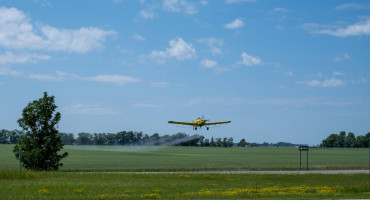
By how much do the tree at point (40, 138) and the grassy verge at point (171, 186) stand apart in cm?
656

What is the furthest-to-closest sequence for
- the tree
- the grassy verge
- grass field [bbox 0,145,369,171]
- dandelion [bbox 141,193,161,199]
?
grass field [bbox 0,145,369,171], the tree, the grassy verge, dandelion [bbox 141,193,161,199]

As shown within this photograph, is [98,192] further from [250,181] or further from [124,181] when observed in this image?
[250,181]

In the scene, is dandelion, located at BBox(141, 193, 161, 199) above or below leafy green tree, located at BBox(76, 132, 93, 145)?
below

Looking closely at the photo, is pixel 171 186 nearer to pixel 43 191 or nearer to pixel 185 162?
pixel 43 191

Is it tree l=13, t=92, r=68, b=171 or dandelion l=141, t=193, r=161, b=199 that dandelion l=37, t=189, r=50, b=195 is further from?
tree l=13, t=92, r=68, b=171

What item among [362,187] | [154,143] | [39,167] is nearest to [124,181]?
[39,167]

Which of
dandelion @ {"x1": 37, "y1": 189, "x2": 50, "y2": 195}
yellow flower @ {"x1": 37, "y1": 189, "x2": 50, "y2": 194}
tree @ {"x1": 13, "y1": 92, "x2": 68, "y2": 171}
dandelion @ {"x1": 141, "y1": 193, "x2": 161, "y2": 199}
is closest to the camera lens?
dandelion @ {"x1": 141, "y1": 193, "x2": 161, "y2": 199}

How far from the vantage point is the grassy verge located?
82.3 feet

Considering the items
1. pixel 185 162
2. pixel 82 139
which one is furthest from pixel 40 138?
pixel 82 139

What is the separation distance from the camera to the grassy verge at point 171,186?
82.3ft

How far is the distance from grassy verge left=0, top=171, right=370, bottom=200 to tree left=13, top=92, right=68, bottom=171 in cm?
656

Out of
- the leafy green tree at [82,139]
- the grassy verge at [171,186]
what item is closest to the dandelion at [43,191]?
the grassy verge at [171,186]

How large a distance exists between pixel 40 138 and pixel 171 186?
1822 centimetres

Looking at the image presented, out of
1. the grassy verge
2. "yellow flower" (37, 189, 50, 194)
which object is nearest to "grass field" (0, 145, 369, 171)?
the grassy verge
